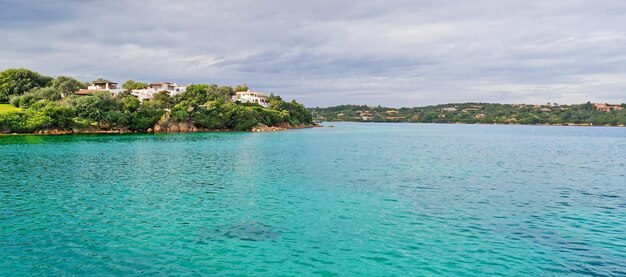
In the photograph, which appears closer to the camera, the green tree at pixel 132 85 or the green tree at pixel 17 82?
the green tree at pixel 17 82

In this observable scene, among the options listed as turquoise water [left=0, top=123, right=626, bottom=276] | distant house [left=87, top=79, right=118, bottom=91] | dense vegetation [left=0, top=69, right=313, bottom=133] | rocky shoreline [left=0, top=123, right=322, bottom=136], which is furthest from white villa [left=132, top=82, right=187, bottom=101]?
turquoise water [left=0, top=123, right=626, bottom=276]

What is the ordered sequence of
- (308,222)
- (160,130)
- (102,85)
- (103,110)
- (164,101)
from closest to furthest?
(308,222) → (103,110) → (160,130) → (164,101) → (102,85)

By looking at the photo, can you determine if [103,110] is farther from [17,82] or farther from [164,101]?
[17,82]

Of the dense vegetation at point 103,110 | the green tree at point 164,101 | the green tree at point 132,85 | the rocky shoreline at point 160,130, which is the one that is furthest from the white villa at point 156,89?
the rocky shoreline at point 160,130

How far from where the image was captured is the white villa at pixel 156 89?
532ft

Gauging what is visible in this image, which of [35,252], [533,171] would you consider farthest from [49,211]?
[533,171]

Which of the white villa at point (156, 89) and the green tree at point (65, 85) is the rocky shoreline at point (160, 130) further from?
the green tree at point (65, 85)

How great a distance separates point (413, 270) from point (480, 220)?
9.37 m

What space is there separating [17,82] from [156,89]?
51.2 metres

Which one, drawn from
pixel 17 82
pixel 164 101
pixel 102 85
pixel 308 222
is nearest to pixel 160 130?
pixel 164 101

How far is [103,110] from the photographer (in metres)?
113

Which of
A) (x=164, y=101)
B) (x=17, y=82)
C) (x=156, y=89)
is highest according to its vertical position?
(x=156, y=89)

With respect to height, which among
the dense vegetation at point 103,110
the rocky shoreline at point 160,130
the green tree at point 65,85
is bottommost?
the rocky shoreline at point 160,130

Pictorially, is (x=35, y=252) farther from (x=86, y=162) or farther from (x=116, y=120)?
(x=116, y=120)
